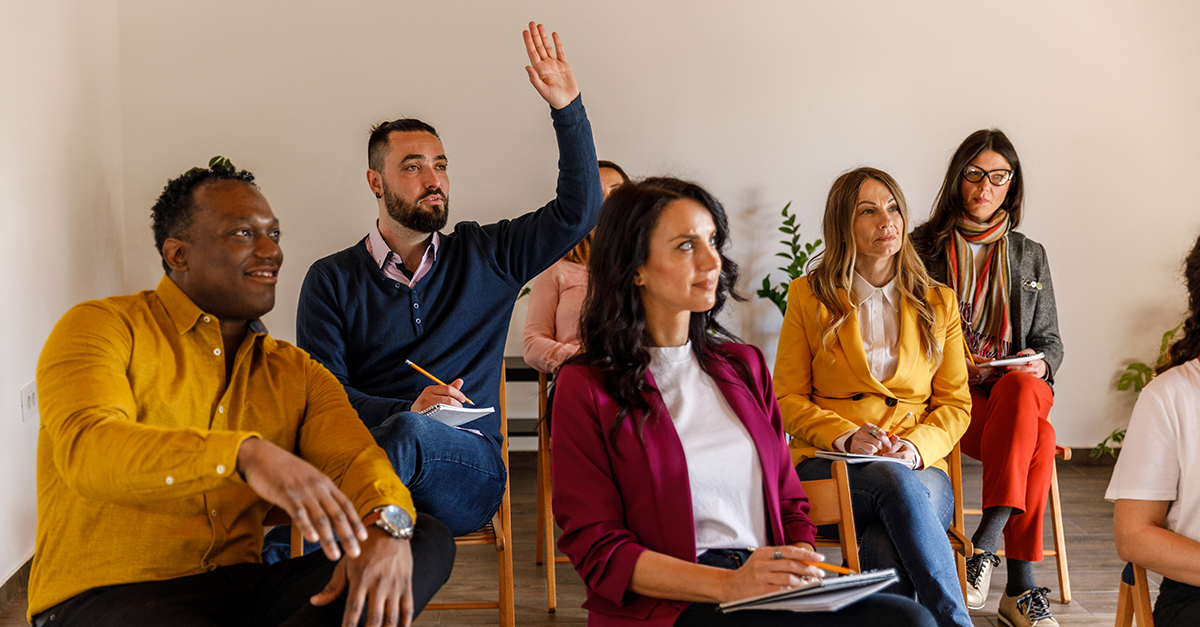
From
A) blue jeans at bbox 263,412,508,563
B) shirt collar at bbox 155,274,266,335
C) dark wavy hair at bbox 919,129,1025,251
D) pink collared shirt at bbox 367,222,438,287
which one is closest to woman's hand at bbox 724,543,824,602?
blue jeans at bbox 263,412,508,563

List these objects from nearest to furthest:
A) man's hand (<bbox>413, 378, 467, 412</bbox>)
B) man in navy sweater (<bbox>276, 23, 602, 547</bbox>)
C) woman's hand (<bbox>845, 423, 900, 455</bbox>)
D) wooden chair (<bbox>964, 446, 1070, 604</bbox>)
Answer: man's hand (<bbox>413, 378, 467, 412</bbox>) < woman's hand (<bbox>845, 423, 900, 455</bbox>) < man in navy sweater (<bbox>276, 23, 602, 547</bbox>) < wooden chair (<bbox>964, 446, 1070, 604</bbox>)

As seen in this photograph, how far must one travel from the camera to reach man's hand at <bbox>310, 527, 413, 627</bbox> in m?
1.39

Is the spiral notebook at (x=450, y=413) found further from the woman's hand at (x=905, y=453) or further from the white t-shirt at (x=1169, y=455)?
the white t-shirt at (x=1169, y=455)

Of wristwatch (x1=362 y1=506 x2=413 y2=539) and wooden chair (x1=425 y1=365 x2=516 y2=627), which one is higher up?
wristwatch (x1=362 y1=506 x2=413 y2=539)

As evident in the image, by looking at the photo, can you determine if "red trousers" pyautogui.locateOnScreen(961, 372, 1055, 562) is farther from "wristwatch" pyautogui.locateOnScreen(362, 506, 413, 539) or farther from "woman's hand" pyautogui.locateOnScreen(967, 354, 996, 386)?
"wristwatch" pyautogui.locateOnScreen(362, 506, 413, 539)

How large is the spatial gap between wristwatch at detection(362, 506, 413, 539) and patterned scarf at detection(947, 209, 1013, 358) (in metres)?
2.29

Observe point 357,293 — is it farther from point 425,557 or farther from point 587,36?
point 587,36

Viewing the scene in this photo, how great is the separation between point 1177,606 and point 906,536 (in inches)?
21.5

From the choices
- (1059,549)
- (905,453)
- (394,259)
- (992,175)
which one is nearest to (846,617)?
(905,453)

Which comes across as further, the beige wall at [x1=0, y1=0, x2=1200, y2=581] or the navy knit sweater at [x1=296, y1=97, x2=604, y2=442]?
the beige wall at [x1=0, y1=0, x2=1200, y2=581]

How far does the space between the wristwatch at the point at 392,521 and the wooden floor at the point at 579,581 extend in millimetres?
1315

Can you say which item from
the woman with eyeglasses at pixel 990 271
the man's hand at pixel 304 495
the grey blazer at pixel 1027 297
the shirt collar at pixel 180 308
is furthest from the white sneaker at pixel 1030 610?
the shirt collar at pixel 180 308

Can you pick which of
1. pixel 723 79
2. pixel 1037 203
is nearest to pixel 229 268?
pixel 723 79

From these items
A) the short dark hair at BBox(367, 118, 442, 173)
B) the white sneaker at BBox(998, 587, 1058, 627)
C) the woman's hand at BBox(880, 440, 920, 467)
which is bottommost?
the white sneaker at BBox(998, 587, 1058, 627)
